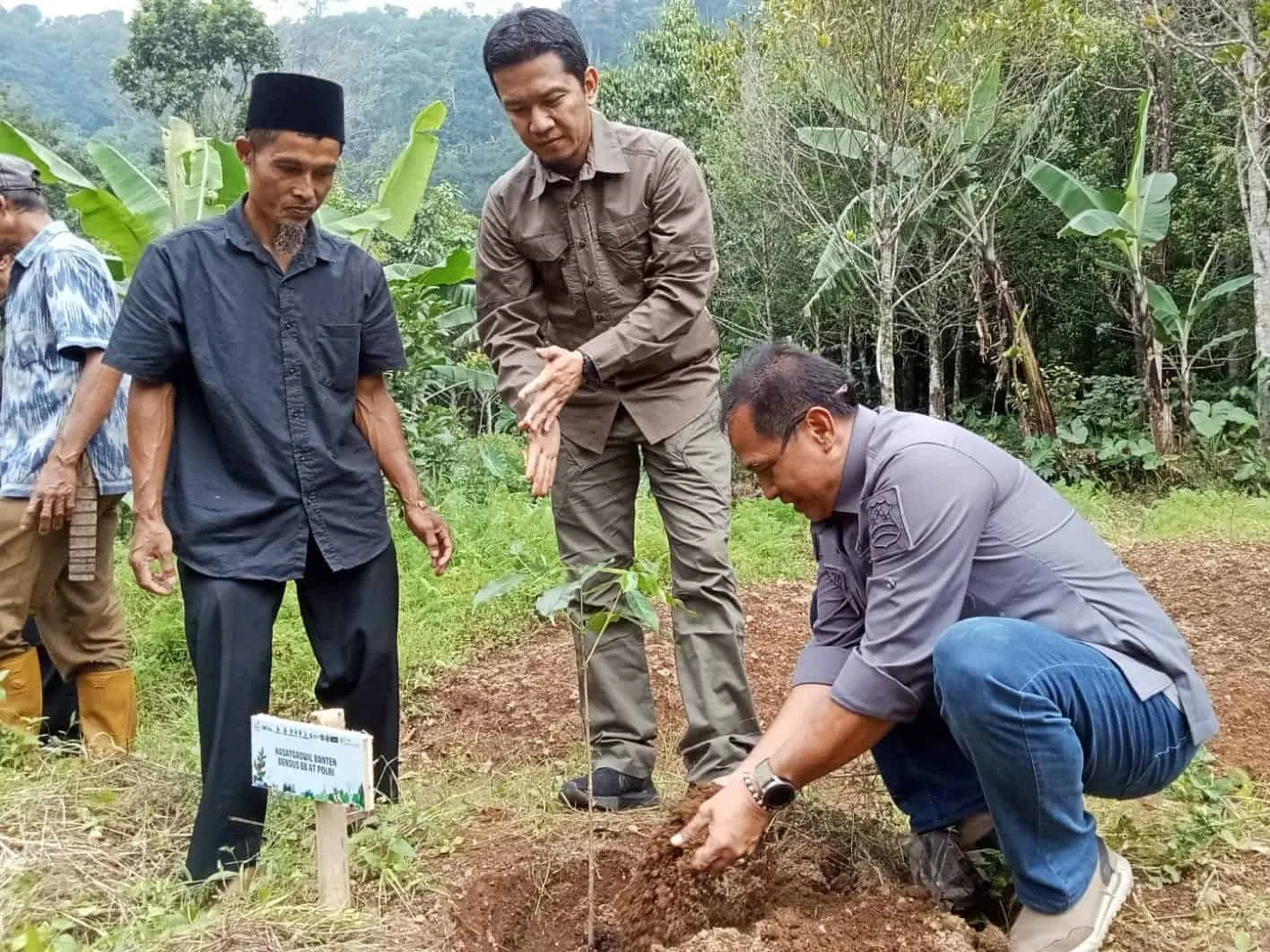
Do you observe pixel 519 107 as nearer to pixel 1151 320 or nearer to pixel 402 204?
pixel 402 204

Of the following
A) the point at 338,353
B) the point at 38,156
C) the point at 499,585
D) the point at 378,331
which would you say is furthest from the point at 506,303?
the point at 38,156

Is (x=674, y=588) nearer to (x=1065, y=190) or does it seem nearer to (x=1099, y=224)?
(x=1099, y=224)

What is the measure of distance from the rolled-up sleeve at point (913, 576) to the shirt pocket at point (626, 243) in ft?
3.93

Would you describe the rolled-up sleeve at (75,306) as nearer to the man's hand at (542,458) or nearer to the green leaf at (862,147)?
the man's hand at (542,458)

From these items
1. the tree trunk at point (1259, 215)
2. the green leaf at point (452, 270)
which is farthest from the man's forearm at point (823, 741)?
the tree trunk at point (1259, 215)

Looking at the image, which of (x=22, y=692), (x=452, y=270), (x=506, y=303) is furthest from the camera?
(x=452, y=270)

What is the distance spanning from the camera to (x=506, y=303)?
130 inches

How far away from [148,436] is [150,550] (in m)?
0.28

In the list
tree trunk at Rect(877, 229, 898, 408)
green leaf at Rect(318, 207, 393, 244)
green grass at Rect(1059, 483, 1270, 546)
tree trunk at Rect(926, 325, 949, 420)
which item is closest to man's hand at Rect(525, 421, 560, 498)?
green leaf at Rect(318, 207, 393, 244)

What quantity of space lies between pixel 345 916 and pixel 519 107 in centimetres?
191

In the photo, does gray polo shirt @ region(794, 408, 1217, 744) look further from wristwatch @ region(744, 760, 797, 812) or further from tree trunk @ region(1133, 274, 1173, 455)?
tree trunk @ region(1133, 274, 1173, 455)

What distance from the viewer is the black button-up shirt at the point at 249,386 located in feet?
8.68

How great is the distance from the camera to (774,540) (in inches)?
288

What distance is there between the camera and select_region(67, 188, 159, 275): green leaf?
6.10m
